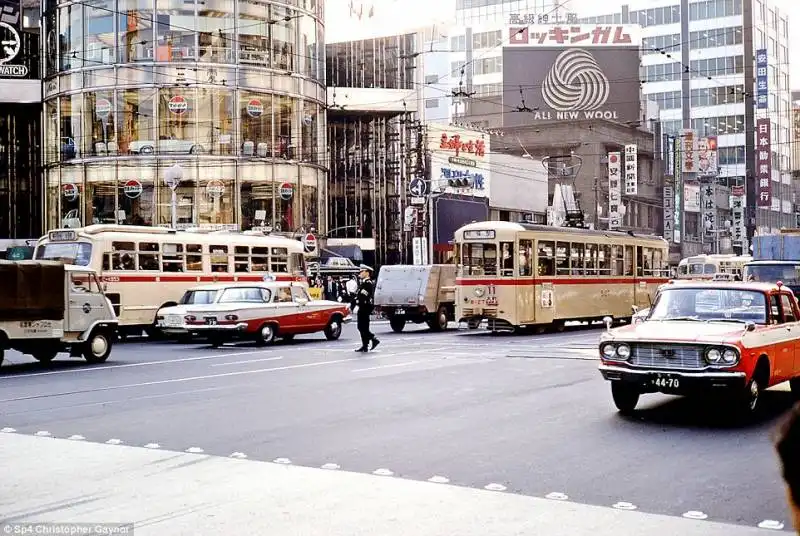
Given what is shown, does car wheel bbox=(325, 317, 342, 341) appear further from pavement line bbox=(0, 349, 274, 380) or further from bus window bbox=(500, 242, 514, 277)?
bus window bbox=(500, 242, 514, 277)

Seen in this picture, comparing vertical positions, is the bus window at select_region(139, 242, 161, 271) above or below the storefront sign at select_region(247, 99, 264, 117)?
A: below

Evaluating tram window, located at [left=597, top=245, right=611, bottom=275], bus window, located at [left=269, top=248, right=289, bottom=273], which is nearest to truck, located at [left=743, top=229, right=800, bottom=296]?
tram window, located at [left=597, top=245, right=611, bottom=275]

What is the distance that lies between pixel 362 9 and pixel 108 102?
2535cm

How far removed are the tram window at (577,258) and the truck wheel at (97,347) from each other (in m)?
15.8

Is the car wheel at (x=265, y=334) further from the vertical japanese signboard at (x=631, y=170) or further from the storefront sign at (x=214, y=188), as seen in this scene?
the vertical japanese signboard at (x=631, y=170)

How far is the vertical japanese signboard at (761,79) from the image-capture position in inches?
3386

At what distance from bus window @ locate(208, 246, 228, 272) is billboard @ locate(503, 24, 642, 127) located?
43.5 m

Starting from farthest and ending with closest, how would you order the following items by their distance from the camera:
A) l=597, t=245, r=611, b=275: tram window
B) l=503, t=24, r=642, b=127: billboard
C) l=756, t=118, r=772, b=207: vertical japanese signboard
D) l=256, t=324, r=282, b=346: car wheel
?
1. l=756, t=118, r=772, b=207: vertical japanese signboard
2. l=503, t=24, r=642, b=127: billboard
3. l=597, t=245, r=611, b=275: tram window
4. l=256, t=324, r=282, b=346: car wheel

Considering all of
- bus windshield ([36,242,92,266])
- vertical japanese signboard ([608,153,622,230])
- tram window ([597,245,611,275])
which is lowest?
tram window ([597,245,611,275])

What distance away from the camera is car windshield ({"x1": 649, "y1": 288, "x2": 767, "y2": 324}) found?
42.1ft

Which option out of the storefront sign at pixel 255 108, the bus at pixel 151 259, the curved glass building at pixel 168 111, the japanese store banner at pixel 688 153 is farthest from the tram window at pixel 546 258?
the japanese store banner at pixel 688 153

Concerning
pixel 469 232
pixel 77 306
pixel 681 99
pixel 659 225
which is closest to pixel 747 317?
pixel 77 306

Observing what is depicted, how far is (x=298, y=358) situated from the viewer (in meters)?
21.8

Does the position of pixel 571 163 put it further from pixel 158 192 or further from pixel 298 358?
pixel 298 358
